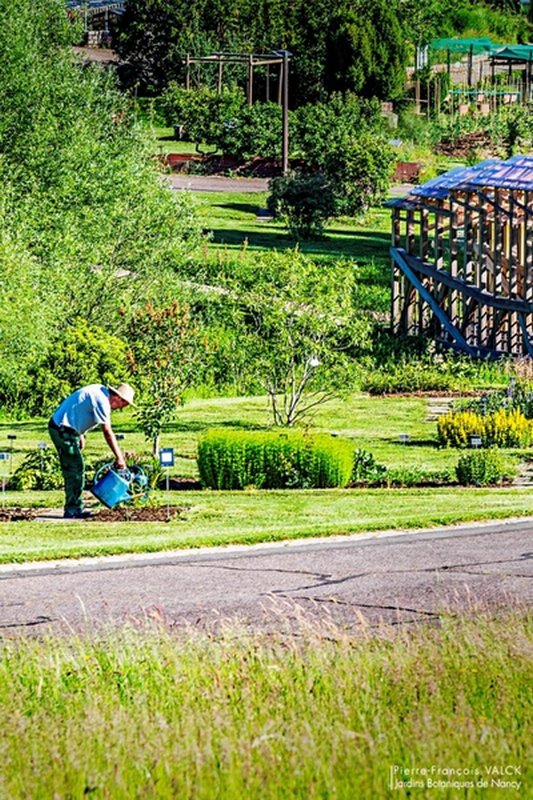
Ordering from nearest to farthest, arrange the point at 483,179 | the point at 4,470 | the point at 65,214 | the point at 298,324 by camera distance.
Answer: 1. the point at 4,470
2. the point at 298,324
3. the point at 65,214
4. the point at 483,179

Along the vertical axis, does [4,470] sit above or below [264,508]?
below

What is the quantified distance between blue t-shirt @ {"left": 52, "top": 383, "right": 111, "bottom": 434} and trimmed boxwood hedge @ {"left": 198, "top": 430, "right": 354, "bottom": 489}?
352 cm

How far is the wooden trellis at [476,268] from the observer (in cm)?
3403

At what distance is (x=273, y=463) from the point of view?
19.6 meters

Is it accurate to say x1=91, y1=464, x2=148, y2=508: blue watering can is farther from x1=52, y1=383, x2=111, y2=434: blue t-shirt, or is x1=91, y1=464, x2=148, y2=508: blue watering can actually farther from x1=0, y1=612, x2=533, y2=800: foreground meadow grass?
x1=0, y1=612, x2=533, y2=800: foreground meadow grass

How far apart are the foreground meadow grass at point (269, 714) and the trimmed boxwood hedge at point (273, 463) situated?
9201 millimetres

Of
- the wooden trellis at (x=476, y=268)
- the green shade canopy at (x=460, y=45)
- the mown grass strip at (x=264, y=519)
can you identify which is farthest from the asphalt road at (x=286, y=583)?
the green shade canopy at (x=460, y=45)

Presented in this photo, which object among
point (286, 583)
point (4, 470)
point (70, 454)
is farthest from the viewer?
point (4, 470)

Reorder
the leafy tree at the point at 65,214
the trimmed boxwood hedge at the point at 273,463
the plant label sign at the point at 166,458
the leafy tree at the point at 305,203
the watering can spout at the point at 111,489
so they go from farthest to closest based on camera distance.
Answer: the leafy tree at the point at 305,203, the leafy tree at the point at 65,214, the trimmed boxwood hedge at the point at 273,463, the watering can spout at the point at 111,489, the plant label sign at the point at 166,458

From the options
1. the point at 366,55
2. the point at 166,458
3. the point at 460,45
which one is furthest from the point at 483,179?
the point at 460,45

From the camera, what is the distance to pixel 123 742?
7.51 meters

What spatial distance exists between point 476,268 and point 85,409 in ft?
68.9

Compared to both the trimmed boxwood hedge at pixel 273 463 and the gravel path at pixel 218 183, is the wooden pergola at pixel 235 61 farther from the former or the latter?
the trimmed boxwood hedge at pixel 273 463

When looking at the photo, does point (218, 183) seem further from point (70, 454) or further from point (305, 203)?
point (70, 454)
